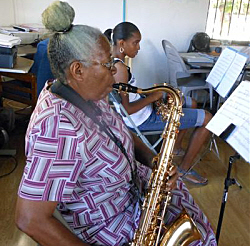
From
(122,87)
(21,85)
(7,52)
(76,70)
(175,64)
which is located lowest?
(21,85)

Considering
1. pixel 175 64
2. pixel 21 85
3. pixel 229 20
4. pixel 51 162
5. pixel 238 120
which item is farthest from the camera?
pixel 229 20

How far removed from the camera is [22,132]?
3062 mm

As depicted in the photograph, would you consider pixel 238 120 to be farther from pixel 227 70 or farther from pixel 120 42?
pixel 120 42

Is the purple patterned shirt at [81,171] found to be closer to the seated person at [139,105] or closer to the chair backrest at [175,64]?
the seated person at [139,105]

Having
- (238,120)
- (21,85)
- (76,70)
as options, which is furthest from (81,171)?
A: (21,85)

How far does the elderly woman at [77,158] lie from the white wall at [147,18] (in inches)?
103

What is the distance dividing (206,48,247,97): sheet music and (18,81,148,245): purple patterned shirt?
3.16 feet

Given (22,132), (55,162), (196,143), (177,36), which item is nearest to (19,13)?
(22,132)

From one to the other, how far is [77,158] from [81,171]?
0.07 metres

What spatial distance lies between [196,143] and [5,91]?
5.75ft

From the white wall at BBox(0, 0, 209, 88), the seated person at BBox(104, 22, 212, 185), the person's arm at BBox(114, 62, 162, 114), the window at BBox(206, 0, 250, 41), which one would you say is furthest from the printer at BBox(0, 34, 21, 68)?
the window at BBox(206, 0, 250, 41)

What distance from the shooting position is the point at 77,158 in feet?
2.91

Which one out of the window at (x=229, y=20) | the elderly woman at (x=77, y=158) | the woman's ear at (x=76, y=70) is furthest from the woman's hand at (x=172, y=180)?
the window at (x=229, y=20)

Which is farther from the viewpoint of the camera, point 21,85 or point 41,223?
point 21,85
